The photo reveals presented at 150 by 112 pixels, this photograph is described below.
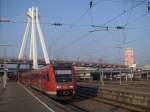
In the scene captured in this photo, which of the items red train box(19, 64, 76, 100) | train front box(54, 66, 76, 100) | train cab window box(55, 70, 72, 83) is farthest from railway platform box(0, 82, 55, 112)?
train cab window box(55, 70, 72, 83)

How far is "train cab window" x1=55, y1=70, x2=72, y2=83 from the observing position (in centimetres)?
2786

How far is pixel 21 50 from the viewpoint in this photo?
8331 centimetres

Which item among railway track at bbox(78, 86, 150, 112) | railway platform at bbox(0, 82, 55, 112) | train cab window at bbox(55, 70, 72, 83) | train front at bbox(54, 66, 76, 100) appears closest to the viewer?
railway platform at bbox(0, 82, 55, 112)

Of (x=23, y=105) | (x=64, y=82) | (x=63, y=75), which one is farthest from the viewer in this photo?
(x=63, y=75)

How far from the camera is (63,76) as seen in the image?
28000mm

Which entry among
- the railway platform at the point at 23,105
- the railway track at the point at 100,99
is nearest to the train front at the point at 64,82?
the railway platform at the point at 23,105

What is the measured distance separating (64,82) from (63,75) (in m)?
0.57

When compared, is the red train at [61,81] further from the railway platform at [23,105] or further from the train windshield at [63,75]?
the railway platform at [23,105]

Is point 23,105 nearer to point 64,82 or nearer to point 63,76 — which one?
point 64,82

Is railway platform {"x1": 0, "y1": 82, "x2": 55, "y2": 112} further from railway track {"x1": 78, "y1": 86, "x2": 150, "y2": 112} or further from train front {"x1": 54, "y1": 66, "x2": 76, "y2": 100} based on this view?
railway track {"x1": 78, "y1": 86, "x2": 150, "y2": 112}

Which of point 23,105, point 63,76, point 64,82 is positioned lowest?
point 23,105

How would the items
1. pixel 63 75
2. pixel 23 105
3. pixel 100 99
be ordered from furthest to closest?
pixel 100 99
pixel 63 75
pixel 23 105

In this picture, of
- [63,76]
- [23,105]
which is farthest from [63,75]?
[23,105]

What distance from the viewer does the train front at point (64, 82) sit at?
90.2 feet
